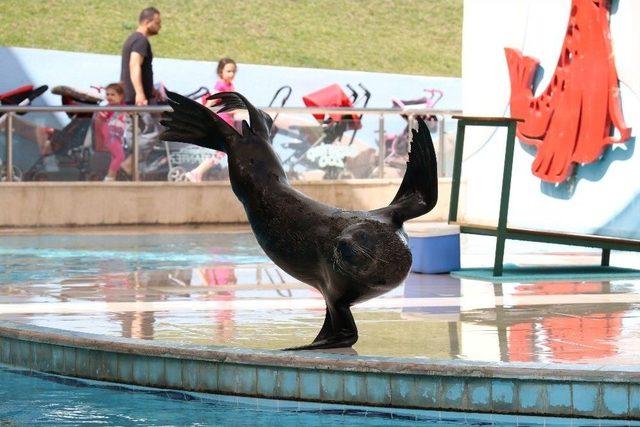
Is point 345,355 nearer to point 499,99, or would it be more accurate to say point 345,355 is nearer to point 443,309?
point 443,309

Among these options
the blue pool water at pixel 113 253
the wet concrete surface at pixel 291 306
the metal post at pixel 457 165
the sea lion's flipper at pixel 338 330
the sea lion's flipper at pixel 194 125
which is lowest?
the blue pool water at pixel 113 253

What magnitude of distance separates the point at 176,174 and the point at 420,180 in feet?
32.1

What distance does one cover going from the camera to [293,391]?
692cm

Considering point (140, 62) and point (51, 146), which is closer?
point (51, 146)

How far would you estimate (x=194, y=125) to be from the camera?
774 centimetres

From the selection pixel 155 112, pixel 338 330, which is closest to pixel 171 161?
pixel 155 112

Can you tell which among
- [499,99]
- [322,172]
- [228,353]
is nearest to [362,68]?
[322,172]

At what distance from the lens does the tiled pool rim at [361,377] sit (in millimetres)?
6410

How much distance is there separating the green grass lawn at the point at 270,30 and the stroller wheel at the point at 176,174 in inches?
1063

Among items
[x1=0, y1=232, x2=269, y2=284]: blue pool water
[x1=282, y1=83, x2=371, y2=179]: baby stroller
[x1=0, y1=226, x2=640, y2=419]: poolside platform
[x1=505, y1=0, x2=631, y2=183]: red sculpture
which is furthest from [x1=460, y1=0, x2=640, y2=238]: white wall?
[x1=282, y1=83, x2=371, y2=179]: baby stroller

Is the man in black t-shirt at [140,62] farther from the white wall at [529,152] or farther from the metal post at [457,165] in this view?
the metal post at [457,165]

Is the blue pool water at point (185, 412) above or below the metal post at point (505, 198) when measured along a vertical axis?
below

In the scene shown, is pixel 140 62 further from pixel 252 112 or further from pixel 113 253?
pixel 252 112

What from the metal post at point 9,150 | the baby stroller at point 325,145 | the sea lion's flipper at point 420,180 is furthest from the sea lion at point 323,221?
the baby stroller at point 325,145
